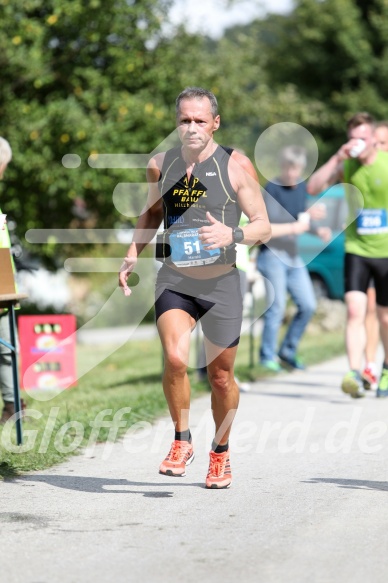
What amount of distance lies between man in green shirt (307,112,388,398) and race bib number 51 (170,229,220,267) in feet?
11.4

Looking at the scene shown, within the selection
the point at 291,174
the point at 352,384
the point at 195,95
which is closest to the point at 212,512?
the point at 195,95

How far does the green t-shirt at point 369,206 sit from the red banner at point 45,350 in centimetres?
297

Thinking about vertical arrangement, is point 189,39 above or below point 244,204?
above

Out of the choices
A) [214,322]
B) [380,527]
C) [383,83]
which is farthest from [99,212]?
[383,83]

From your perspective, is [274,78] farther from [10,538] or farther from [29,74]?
[10,538]

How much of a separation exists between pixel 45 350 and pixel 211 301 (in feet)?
16.6

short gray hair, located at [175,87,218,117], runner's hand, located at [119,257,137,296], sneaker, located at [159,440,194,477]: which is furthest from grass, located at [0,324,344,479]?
short gray hair, located at [175,87,218,117]

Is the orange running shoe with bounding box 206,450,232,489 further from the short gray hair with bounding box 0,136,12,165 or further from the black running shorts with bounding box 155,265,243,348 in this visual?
the short gray hair with bounding box 0,136,12,165

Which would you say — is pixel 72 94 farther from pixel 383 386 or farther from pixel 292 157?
pixel 383 386

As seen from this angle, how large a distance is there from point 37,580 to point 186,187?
236 centimetres

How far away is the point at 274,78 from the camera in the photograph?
31922 millimetres

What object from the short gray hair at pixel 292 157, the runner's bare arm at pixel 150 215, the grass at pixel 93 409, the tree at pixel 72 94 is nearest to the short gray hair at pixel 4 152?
the runner's bare arm at pixel 150 215

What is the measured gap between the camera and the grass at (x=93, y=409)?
6954 millimetres

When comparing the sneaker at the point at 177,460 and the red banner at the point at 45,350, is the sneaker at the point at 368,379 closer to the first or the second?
the red banner at the point at 45,350
